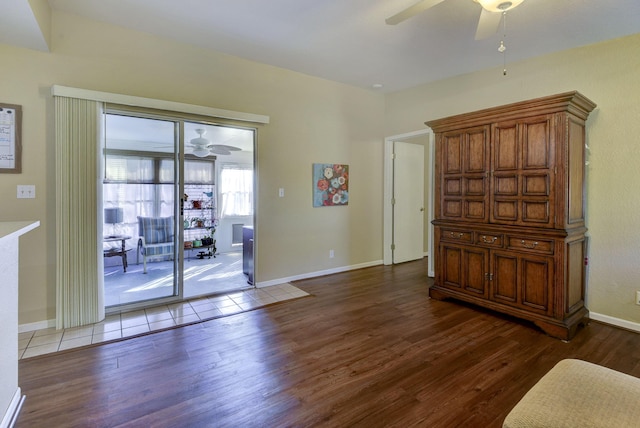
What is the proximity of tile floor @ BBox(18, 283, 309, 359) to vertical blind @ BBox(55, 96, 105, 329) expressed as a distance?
0.18m

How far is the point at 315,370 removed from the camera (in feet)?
7.14

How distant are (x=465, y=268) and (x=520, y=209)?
0.82 metres

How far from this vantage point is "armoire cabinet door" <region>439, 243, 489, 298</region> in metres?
3.20

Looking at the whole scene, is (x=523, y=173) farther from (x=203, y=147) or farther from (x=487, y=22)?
(x=203, y=147)

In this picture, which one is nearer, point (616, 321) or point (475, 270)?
point (616, 321)

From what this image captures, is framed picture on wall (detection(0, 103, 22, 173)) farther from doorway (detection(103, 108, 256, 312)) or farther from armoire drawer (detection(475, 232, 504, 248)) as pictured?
armoire drawer (detection(475, 232, 504, 248))

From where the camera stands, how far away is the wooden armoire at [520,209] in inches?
106

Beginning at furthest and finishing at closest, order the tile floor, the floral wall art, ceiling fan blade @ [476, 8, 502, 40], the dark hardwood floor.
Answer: the floral wall art → the tile floor → ceiling fan blade @ [476, 8, 502, 40] → the dark hardwood floor

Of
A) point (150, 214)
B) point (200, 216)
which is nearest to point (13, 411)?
point (150, 214)

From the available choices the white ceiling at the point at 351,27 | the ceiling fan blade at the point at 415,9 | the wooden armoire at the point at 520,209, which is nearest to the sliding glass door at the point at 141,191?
the white ceiling at the point at 351,27

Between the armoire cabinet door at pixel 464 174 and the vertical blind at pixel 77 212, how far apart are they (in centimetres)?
349

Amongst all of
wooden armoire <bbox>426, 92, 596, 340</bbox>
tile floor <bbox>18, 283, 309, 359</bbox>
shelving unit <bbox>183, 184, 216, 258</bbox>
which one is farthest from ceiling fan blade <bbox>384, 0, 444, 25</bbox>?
shelving unit <bbox>183, 184, 216, 258</bbox>

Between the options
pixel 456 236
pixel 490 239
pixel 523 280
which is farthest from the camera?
pixel 456 236

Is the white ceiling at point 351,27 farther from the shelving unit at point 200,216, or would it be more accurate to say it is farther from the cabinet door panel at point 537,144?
the shelving unit at point 200,216
